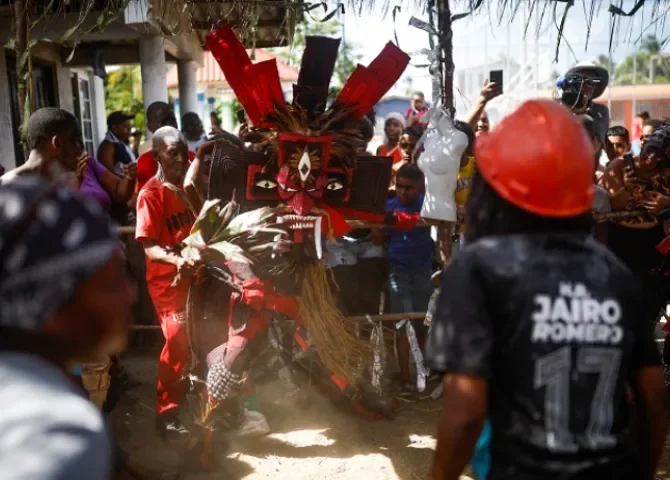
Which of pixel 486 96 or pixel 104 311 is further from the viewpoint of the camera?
pixel 486 96

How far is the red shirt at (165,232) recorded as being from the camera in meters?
3.75

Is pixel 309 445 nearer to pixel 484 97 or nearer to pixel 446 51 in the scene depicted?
pixel 484 97

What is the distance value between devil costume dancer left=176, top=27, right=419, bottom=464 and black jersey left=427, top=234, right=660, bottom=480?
2187 millimetres

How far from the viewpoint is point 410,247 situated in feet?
16.3

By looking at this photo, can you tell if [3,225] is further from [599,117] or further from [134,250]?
[599,117]

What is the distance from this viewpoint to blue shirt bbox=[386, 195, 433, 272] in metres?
4.97

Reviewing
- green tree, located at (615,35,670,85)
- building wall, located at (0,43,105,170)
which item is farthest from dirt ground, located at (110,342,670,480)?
green tree, located at (615,35,670,85)

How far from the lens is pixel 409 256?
4.97m

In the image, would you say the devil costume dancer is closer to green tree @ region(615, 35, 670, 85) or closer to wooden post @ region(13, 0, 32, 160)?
wooden post @ region(13, 0, 32, 160)

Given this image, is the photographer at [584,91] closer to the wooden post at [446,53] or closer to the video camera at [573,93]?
the video camera at [573,93]

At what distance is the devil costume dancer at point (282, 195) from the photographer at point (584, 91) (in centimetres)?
170

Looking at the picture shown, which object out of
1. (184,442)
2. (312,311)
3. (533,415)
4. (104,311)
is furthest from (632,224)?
(104,311)

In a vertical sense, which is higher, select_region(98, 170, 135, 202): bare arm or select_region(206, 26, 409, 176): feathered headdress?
select_region(206, 26, 409, 176): feathered headdress

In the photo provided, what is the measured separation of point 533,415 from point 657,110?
3217 cm
